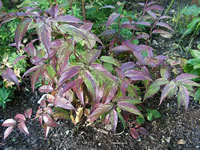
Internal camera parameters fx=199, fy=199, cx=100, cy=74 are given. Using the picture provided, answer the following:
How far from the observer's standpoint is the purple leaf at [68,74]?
91 centimetres

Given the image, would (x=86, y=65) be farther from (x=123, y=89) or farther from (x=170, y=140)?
(x=170, y=140)

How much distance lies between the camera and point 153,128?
1.60 m

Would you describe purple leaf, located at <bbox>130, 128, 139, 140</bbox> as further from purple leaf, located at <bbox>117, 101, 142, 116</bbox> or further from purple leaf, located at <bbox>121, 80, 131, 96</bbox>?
purple leaf, located at <bbox>121, 80, 131, 96</bbox>

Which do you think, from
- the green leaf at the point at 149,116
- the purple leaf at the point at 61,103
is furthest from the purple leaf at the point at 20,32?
the green leaf at the point at 149,116

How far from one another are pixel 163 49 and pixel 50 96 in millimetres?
1409

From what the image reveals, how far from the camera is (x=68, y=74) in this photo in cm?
91

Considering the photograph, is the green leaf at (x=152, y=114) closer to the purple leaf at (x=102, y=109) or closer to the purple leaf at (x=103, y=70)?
the purple leaf at (x=102, y=109)

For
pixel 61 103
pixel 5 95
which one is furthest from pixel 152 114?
pixel 5 95

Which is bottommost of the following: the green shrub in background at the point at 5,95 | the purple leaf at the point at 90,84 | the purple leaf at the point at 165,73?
the green shrub in background at the point at 5,95

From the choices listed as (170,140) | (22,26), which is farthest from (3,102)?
(170,140)

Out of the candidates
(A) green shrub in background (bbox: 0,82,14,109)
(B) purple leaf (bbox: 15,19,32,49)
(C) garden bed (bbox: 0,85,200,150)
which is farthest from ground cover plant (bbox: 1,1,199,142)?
(A) green shrub in background (bbox: 0,82,14,109)

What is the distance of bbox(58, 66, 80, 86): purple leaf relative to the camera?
2.98ft

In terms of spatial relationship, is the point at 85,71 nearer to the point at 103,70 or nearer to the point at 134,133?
the point at 103,70

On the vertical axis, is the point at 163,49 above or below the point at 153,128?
A: above
